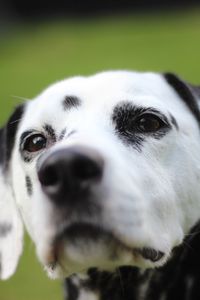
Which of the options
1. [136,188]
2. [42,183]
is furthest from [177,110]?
[42,183]

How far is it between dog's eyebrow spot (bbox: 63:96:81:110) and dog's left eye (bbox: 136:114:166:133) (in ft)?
1.32

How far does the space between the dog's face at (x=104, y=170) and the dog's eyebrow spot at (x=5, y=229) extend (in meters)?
0.02

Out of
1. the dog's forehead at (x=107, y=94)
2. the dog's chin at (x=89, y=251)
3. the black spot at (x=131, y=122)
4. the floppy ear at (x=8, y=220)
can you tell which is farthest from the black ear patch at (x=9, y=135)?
the dog's chin at (x=89, y=251)

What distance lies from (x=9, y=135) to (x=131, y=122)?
3.43 ft

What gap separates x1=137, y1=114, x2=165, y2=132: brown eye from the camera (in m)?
4.34

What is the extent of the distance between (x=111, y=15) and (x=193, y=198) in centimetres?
2488

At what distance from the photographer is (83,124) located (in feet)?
13.7

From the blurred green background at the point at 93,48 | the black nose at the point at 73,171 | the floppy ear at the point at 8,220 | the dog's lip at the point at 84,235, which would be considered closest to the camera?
the black nose at the point at 73,171

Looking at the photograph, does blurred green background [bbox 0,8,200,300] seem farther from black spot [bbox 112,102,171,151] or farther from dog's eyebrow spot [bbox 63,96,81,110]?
black spot [bbox 112,102,171,151]

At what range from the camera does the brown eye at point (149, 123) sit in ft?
14.2

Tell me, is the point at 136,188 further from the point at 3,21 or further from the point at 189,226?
the point at 3,21

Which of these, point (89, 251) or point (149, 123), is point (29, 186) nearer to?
point (149, 123)

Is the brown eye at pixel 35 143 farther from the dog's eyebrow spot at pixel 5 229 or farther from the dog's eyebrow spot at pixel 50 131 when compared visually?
the dog's eyebrow spot at pixel 5 229

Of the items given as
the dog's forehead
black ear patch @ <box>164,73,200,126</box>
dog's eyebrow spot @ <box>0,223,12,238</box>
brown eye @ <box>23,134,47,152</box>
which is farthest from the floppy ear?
black ear patch @ <box>164,73,200,126</box>
